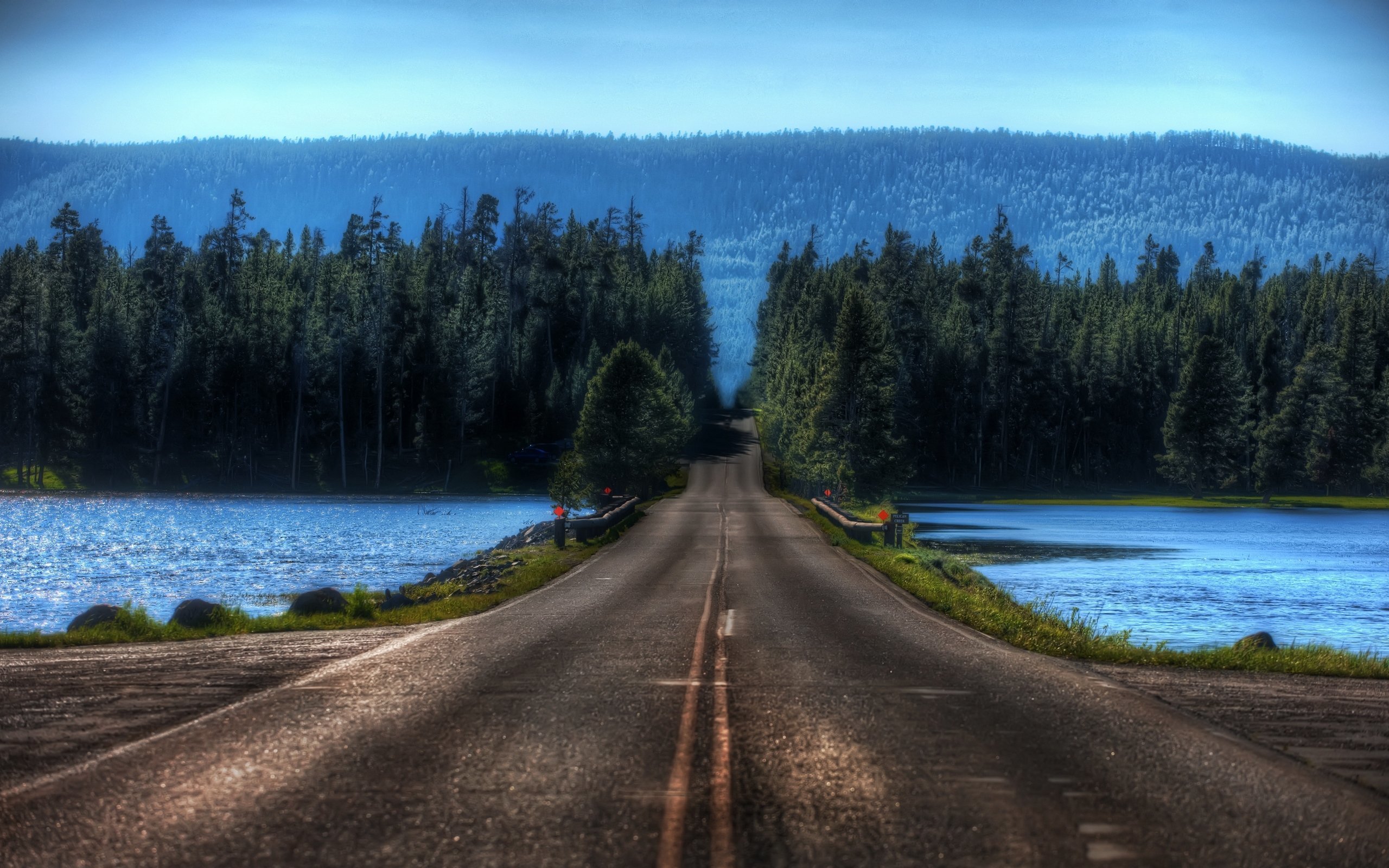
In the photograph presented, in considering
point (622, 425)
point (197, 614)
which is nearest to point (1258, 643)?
point (197, 614)

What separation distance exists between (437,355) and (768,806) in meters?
102

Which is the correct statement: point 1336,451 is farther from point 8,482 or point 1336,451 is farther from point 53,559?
point 8,482

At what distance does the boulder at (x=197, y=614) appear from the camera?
20.5 meters

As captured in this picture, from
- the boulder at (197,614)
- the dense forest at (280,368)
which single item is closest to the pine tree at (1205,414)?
the dense forest at (280,368)

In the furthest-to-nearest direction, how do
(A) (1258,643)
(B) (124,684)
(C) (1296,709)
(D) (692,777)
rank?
(A) (1258,643), (B) (124,684), (C) (1296,709), (D) (692,777)

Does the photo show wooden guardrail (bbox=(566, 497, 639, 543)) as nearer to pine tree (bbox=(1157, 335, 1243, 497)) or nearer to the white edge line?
the white edge line

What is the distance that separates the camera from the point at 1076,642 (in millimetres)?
16375

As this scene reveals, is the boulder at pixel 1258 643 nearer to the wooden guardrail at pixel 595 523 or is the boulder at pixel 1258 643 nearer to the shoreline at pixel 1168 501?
the wooden guardrail at pixel 595 523

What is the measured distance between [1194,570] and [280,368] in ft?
265

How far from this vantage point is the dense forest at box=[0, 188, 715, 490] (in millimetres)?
94562

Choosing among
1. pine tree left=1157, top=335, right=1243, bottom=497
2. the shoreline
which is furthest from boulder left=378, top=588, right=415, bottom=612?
pine tree left=1157, top=335, right=1243, bottom=497

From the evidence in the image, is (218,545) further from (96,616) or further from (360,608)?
(360,608)

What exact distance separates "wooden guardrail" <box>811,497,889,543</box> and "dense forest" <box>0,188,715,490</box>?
35.5m

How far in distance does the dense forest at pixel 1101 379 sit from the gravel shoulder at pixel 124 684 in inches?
2735
